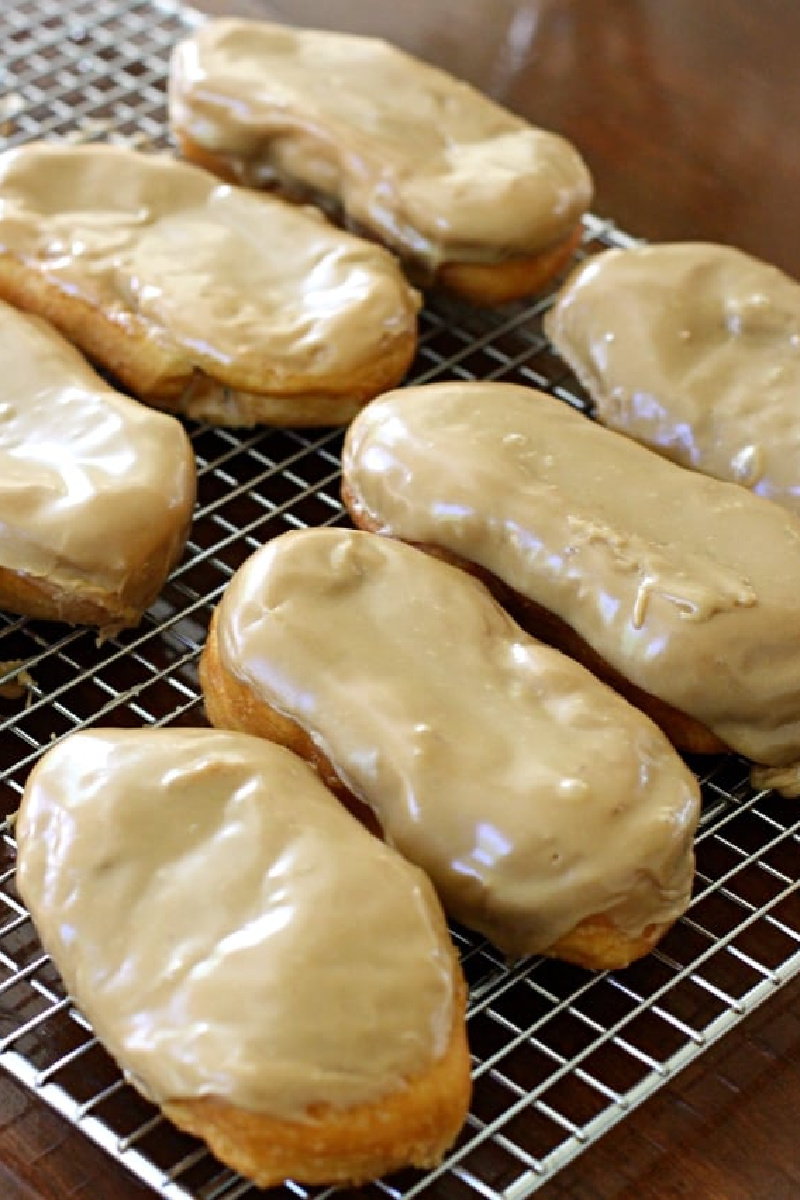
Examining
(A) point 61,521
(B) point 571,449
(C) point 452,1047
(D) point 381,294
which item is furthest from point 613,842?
(D) point 381,294

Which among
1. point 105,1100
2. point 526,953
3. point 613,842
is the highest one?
point 613,842

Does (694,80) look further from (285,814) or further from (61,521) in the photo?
(285,814)

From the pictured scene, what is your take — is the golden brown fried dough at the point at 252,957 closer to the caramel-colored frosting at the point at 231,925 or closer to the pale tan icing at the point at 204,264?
the caramel-colored frosting at the point at 231,925

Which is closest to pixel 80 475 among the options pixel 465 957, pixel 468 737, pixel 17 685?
pixel 17 685

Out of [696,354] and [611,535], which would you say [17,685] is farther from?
[696,354]

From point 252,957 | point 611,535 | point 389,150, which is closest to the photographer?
point 252,957

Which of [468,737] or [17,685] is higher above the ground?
[468,737]

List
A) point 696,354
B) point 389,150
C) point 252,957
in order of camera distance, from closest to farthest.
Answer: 1. point 252,957
2. point 696,354
3. point 389,150
